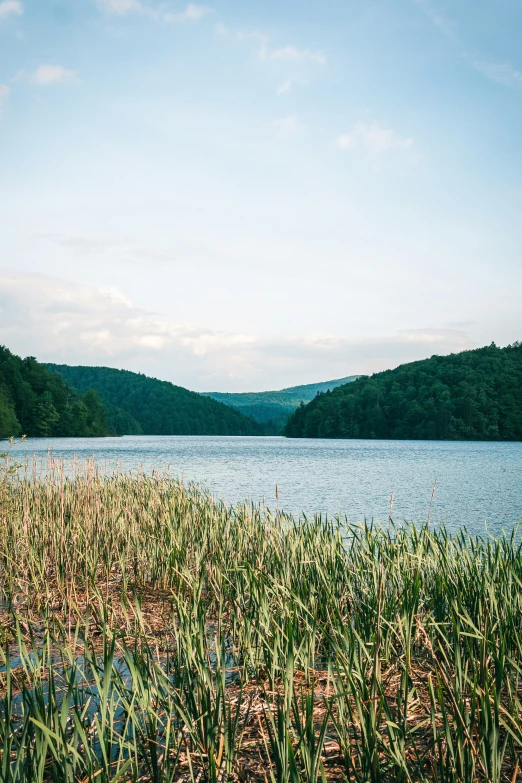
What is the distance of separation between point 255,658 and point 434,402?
88.7 meters

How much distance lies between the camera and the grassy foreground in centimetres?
268

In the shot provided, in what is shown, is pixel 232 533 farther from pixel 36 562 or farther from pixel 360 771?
pixel 360 771

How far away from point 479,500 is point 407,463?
20342mm

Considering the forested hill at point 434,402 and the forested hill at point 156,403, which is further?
the forested hill at point 156,403

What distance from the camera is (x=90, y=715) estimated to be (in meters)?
3.96

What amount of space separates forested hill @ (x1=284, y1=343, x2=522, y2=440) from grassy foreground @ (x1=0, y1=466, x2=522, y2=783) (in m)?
81.7

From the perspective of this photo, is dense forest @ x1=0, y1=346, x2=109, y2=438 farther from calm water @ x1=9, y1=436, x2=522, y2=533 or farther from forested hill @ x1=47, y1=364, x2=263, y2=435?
calm water @ x1=9, y1=436, x2=522, y2=533

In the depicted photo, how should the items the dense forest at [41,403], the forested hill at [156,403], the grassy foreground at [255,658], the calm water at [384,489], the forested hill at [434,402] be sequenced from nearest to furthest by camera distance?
the grassy foreground at [255,658] → the calm water at [384,489] → the dense forest at [41,403] → the forested hill at [434,402] → the forested hill at [156,403]

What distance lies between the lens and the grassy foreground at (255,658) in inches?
106

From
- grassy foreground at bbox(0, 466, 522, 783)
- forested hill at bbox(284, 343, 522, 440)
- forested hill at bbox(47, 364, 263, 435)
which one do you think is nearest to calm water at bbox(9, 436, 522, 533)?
grassy foreground at bbox(0, 466, 522, 783)

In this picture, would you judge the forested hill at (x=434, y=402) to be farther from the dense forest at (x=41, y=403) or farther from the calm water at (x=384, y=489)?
the calm water at (x=384, y=489)

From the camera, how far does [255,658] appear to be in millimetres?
4109

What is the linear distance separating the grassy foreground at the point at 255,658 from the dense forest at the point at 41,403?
68572 millimetres

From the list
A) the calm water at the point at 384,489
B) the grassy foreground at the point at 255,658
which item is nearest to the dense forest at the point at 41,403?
the calm water at the point at 384,489
